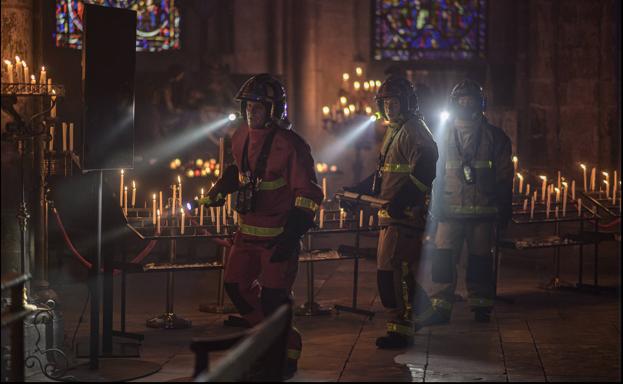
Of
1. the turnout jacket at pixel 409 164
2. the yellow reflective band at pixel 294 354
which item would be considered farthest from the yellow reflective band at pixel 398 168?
the yellow reflective band at pixel 294 354

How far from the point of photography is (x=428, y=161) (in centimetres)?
989

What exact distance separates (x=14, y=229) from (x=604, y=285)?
686 centimetres

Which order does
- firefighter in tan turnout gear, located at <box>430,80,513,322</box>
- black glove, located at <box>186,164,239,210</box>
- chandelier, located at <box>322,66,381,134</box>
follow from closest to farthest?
black glove, located at <box>186,164,239,210</box> → firefighter in tan turnout gear, located at <box>430,80,513,322</box> → chandelier, located at <box>322,66,381,134</box>

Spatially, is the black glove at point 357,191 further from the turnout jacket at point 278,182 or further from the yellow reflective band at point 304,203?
the yellow reflective band at point 304,203

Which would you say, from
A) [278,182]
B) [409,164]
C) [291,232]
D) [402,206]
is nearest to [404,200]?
[402,206]

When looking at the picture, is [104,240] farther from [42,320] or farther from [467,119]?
[467,119]

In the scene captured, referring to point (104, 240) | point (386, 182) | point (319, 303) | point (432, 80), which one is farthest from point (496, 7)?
point (104, 240)

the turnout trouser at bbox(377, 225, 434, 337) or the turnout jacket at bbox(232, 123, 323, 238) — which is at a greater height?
the turnout jacket at bbox(232, 123, 323, 238)

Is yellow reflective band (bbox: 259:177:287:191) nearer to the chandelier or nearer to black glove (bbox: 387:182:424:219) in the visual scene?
black glove (bbox: 387:182:424:219)

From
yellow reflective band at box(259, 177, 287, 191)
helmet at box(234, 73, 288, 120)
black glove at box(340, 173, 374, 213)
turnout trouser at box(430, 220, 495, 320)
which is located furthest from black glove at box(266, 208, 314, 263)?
turnout trouser at box(430, 220, 495, 320)

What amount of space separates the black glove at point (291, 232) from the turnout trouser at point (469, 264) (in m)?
2.56

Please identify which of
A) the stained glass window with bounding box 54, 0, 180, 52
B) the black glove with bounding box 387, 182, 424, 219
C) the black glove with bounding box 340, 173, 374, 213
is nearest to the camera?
the black glove with bounding box 387, 182, 424, 219

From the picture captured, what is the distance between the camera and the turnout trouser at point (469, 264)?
11055 millimetres

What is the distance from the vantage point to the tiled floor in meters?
8.89
